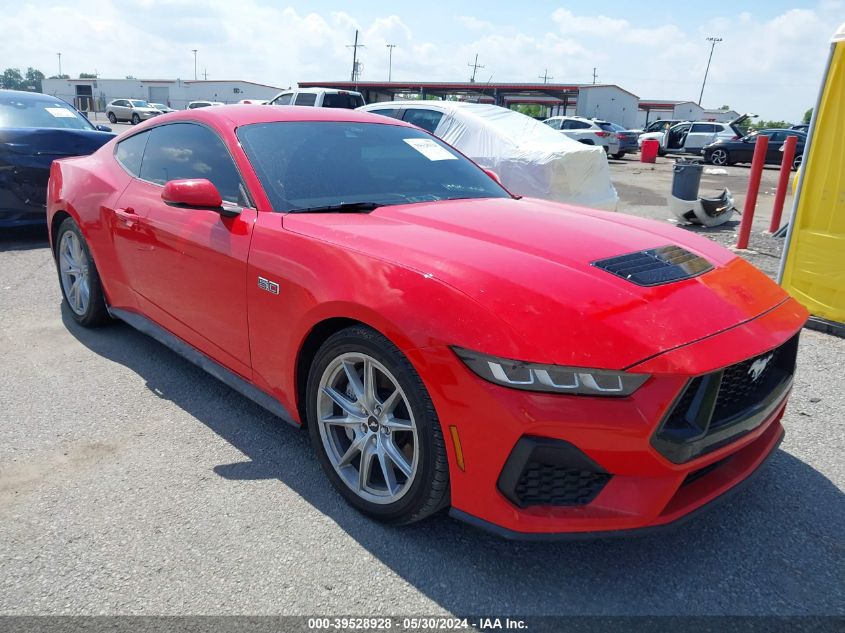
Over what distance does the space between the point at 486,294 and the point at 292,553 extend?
3.78 feet

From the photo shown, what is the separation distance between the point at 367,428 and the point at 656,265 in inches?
49.1

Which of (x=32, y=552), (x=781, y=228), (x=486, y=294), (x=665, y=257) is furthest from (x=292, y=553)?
(x=781, y=228)

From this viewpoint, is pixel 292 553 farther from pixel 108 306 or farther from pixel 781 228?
pixel 781 228

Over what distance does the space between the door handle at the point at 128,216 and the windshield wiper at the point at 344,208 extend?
1282 millimetres

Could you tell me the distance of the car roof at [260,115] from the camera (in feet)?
10.6

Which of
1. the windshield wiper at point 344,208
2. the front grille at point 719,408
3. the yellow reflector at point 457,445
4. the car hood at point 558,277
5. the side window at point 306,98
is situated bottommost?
the yellow reflector at point 457,445

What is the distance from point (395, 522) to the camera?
230 cm

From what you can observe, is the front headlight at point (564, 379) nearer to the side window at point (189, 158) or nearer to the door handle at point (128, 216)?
the side window at point (189, 158)

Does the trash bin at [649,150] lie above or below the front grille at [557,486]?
above

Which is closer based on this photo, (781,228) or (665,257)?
(665,257)

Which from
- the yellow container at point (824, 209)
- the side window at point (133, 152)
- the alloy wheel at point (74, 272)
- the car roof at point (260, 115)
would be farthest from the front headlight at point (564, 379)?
the yellow container at point (824, 209)

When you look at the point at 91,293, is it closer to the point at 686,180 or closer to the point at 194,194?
the point at 194,194

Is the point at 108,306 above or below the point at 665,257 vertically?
below

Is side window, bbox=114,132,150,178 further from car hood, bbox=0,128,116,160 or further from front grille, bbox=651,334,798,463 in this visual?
front grille, bbox=651,334,798,463
